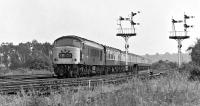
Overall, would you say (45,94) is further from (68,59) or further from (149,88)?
(68,59)

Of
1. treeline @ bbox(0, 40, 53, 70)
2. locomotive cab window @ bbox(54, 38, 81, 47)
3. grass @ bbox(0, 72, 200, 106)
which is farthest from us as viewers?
treeline @ bbox(0, 40, 53, 70)

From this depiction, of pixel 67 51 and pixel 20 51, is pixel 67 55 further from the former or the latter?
pixel 20 51

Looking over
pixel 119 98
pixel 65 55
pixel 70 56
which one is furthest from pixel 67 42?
pixel 119 98

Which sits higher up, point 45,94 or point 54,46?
point 54,46

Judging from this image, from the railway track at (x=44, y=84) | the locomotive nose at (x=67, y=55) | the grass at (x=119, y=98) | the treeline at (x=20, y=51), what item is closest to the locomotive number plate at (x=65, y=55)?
the locomotive nose at (x=67, y=55)

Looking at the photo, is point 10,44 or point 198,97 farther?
point 10,44

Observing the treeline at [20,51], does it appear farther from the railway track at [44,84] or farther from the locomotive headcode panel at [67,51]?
the railway track at [44,84]

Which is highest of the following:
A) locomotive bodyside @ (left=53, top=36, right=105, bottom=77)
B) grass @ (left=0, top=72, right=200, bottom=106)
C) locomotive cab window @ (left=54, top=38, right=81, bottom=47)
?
locomotive cab window @ (left=54, top=38, right=81, bottom=47)

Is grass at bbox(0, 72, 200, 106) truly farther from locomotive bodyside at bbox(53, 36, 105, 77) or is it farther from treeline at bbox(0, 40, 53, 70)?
treeline at bbox(0, 40, 53, 70)

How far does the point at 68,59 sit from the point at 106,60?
1165 cm

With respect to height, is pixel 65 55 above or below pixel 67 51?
below

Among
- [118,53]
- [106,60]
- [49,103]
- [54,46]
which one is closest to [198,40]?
[118,53]

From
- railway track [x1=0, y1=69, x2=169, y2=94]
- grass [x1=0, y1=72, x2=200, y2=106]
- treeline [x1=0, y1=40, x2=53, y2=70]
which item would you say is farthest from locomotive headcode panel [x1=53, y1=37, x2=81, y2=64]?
treeline [x1=0, y1=40, x2=53, y2=70]

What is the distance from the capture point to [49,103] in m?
11.1
